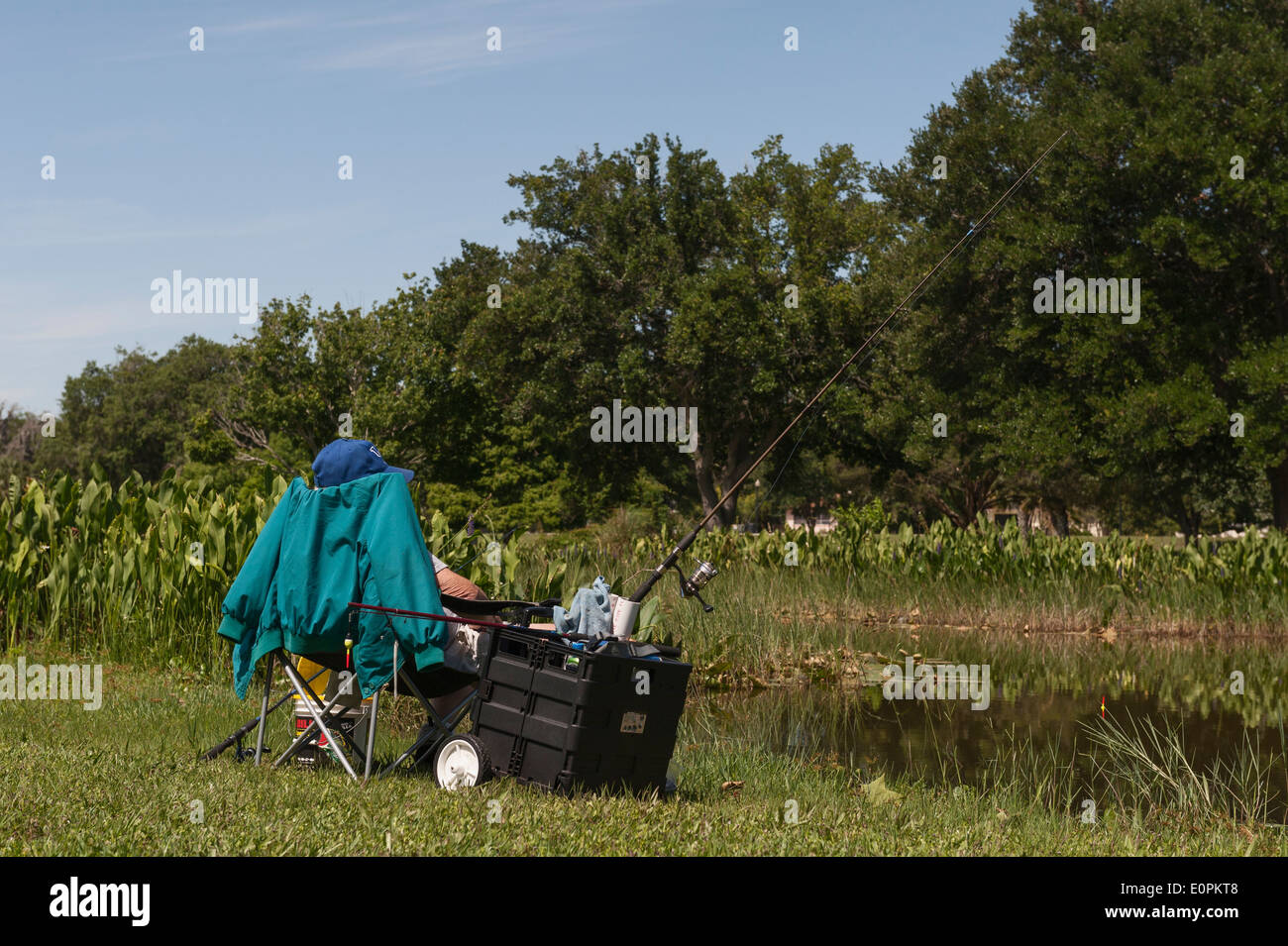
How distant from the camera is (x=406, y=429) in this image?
43500 millimetres

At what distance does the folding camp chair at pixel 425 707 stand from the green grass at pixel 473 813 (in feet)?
0.41

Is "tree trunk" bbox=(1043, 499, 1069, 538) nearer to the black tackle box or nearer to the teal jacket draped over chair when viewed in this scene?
the black tackle box

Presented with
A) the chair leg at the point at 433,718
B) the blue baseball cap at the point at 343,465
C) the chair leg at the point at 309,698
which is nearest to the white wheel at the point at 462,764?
the chair leg at the point at 433,718

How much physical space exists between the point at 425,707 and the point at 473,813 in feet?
3.35

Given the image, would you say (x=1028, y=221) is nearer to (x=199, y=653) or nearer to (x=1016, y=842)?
(x=199, y=653)

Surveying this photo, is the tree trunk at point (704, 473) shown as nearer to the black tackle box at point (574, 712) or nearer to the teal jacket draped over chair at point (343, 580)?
the teal jacket draped over chair at point (343, 580)

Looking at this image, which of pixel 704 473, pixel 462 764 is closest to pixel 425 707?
pixel 462 764

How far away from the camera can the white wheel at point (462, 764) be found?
5.06 m

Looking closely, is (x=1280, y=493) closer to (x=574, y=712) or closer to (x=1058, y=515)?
(x=1058, y=515)

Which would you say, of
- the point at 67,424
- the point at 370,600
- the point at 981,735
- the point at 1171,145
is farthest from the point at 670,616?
the point at 67,424

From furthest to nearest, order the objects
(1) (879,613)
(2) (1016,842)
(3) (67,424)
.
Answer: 1. (3) (67,424)
2. (1) (879,613)
3. (2) (1016,842)

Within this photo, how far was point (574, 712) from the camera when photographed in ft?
15.9

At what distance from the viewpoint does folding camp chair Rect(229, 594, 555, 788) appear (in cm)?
519

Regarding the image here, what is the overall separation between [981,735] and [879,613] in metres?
7.52
